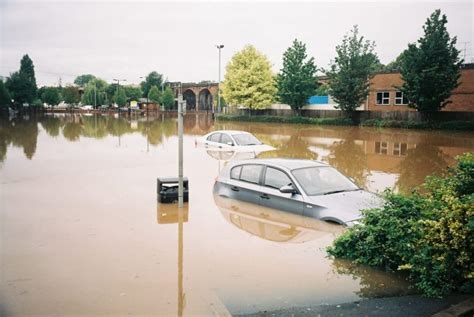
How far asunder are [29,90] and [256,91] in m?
53.8

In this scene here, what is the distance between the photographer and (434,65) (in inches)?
1330

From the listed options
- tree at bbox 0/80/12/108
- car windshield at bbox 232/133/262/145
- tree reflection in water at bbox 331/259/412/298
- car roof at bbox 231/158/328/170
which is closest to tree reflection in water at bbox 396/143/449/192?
car roof at bbox 231/158/328/170

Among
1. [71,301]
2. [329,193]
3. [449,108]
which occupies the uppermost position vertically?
[449,108]

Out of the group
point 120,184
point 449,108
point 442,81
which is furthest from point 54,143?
point 449,108

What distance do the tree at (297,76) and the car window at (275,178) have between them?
38.4 meters

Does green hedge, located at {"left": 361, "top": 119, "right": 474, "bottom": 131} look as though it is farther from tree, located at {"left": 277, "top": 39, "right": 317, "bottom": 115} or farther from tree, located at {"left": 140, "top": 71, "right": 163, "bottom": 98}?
tree, located at {"left": 140, "top": 71, "right": 163, "bottom": 98}

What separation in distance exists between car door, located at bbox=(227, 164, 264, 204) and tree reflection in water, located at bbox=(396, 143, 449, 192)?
552 centimetres

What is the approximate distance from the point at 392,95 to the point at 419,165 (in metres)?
26.4

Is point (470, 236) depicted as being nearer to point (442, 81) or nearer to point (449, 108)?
point (442, 81)

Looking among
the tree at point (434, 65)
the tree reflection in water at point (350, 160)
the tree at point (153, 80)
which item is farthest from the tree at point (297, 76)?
the tree at point (153, 80)

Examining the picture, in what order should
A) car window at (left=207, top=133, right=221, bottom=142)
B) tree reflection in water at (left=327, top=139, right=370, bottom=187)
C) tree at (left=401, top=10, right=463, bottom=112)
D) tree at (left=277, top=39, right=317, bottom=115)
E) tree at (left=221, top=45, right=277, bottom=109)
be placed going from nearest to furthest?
tree reflection in water at (left=327, top=139, right=370, bottom=187) → car window at (left=207, top=133, right=221, bottom=142) → tree at (left=401, top=10, right=463, bottom=112) → tree at (left=277, top=39, right=317, bottom=115) → tree at (left=221, top=45, right=277, bottom=109)

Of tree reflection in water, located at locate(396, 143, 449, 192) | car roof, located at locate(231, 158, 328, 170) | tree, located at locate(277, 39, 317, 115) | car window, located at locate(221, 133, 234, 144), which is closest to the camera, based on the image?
car roof, located at locate(231, 158, 328, 170)

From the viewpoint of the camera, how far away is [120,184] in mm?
14062

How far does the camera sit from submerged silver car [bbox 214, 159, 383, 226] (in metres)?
Answer: 8.58
